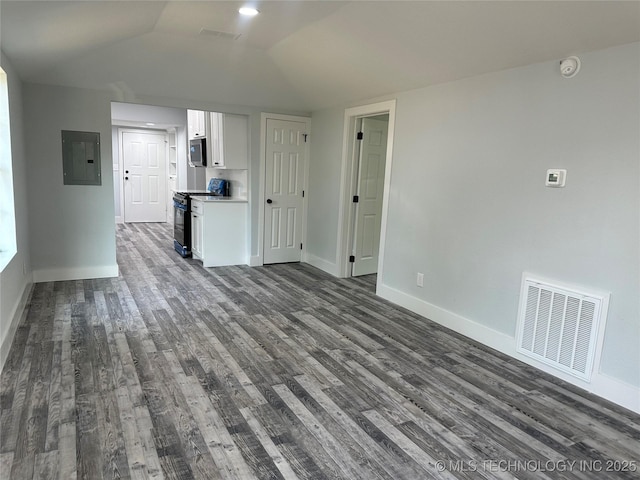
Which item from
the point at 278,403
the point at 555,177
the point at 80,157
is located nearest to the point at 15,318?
the point at 80,157

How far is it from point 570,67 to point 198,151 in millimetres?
5132

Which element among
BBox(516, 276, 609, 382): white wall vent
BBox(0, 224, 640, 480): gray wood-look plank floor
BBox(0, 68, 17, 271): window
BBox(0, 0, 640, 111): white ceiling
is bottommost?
BBox(0, 224, 640, 480): gray wood-look plank floor

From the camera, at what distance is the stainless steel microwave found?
20.5 ft

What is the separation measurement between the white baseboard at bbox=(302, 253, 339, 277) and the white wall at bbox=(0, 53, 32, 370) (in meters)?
3.33

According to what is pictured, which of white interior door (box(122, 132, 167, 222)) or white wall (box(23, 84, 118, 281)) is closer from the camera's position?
white wall (box(23, 84, 118, 281))

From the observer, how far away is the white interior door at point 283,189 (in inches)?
226

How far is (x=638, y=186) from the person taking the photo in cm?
250

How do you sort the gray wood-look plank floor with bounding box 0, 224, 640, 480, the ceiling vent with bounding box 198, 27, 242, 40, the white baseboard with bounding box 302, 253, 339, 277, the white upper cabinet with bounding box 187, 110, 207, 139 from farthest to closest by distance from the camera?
the white upper cabinet with bounding box 187, 110, 207, 139 → the white baseboard with bounding box 302, 253, 339, 277 → the ceiling vent with bounding box 198, 27, 242, 40 → the gray wood-look plank floor with bounding box 0, 224, 640, 480

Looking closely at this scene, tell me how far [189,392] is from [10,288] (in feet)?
5.97

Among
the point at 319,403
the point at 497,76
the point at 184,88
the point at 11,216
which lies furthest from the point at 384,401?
the point at 184,88

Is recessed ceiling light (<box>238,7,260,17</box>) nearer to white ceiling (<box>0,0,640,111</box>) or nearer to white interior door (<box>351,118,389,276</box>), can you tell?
white ceiling (<box>0,0,640,111</box>)

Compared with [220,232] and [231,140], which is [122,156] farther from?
[220,232]

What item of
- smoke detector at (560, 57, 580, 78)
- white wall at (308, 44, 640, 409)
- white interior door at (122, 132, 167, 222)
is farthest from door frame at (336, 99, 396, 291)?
white interior door at (122, 132, 167, 222)

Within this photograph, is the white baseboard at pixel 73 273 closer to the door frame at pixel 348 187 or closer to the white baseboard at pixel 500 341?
the door frame at pixel 348 187
